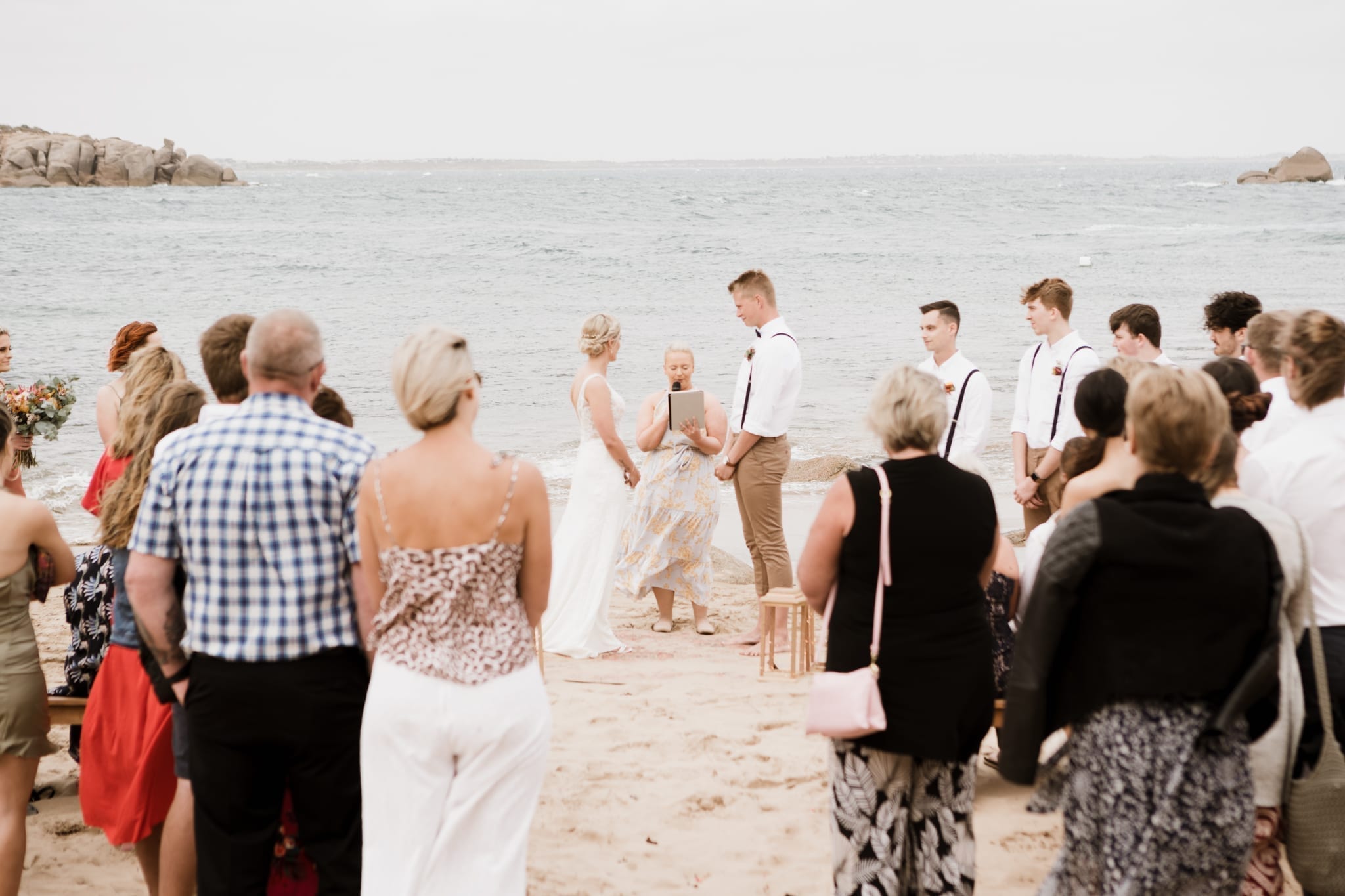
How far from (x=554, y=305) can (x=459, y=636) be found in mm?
27289

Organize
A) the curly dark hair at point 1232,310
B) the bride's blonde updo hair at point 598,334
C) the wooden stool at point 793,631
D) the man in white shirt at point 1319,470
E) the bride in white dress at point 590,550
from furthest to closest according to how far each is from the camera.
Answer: the bride in white dress at point 590,550 → the bride's blonde updo hair at point 598,334 → the wooden stool at point 793,631 → the curly dark hair at point 1232,310 → the man in white shirt at point 1319,470

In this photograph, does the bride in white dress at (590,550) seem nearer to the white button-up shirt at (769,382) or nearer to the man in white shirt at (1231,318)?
the white button-up shirt at (769,382)

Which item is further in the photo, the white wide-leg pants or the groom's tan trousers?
the groom's tan trousers

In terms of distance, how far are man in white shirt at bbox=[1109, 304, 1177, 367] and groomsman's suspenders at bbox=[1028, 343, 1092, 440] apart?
0.49 meters

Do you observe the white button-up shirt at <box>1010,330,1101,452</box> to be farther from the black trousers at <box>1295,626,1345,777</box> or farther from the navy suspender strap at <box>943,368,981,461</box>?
the black trousers at <box>1295,626,1345,777</box>

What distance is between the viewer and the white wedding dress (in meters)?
7.50

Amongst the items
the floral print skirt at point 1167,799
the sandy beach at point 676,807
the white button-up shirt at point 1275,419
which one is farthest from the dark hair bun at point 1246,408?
the sandy beach at point 676,807

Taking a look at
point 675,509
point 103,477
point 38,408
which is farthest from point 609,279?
point 103,477

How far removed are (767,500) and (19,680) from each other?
445 centimetres

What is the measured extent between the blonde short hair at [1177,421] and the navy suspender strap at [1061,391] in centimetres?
398

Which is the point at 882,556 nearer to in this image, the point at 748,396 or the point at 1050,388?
the point at 748,396

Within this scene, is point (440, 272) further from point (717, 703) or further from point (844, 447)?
point (717, 703)

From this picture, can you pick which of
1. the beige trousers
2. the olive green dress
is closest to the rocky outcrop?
the beige trousers

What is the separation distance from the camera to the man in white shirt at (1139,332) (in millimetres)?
6203
